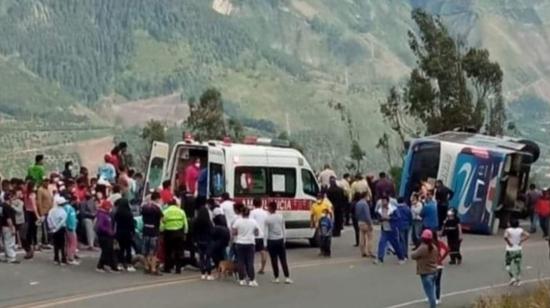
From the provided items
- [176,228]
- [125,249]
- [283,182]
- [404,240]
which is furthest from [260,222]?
[283,182]

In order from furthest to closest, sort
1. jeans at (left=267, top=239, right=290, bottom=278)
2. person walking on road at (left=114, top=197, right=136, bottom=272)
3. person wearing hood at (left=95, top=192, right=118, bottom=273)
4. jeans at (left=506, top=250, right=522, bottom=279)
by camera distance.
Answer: jeans at (left=506, top=250, right=522, bottom=279) → person walking on road at (left=114, top=197, right=136, bottom=272) → person wearing hood at (left=95, top=192, right=118, bottom=273) → jeans at (left=267, top=239, right=290, bottom=278)

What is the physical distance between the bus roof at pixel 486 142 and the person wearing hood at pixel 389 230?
9759 mm

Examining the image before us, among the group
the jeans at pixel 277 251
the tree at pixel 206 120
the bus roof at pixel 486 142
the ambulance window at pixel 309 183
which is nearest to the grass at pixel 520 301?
the jeans at pixel 277 251

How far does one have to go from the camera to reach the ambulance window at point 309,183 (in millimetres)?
29656

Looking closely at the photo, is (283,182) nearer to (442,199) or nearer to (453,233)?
(453,233)

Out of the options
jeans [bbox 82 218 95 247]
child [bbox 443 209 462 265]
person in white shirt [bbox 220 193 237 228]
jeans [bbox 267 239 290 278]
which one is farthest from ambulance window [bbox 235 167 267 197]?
jeans [bbox 267 239 290 278]

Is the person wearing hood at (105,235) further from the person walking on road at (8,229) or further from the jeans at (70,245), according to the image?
the person walking on road at (8,229)

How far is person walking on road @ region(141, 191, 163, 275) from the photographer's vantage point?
23656mm

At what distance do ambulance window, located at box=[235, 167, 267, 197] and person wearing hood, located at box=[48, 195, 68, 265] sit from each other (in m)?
4.60

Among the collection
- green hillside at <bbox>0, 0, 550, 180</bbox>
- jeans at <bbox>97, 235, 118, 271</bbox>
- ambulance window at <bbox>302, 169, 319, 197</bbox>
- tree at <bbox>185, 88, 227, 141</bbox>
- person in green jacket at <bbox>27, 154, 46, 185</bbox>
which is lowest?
jeans at <bbox>97, 235, 118, 271</bbox>

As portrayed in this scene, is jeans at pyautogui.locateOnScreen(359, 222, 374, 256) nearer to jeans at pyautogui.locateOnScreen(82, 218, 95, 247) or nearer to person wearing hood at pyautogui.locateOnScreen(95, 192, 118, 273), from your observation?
jeans at pyautogui.locateOnScreen(82, 218, 95, 247)

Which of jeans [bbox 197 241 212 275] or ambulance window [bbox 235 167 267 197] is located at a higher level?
ambulance window [bbox 235 167 267 197]

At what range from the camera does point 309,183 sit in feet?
97.9

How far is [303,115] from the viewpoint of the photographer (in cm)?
17925
